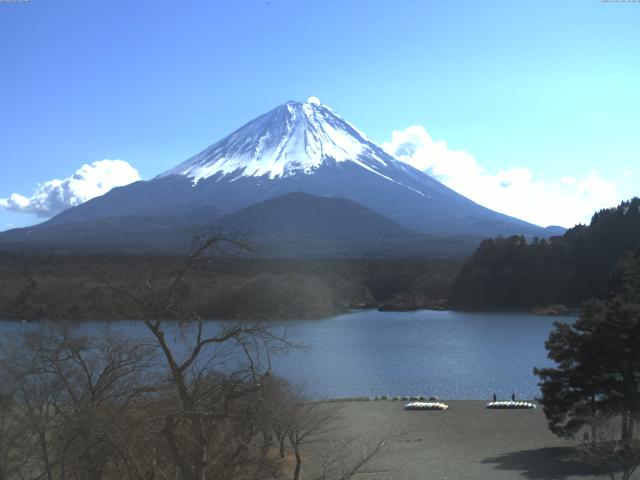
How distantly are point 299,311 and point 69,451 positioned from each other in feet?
118

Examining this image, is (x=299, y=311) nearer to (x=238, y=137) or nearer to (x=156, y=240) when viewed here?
(x=156, y=240)

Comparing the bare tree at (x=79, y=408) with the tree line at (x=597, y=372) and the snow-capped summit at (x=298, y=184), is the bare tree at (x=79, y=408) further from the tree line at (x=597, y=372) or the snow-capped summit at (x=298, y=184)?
the snow-capped summit at (x=298, y=184)

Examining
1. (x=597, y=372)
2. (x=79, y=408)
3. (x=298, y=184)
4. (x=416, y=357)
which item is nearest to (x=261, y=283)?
(x=416, y=357)

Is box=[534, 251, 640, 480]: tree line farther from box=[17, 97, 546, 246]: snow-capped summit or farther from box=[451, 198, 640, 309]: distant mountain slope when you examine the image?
box=[17, 97, 546, 246]: snow-capped summit

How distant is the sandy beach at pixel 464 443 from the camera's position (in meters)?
10.0

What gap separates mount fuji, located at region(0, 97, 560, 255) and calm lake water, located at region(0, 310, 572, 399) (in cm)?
4378

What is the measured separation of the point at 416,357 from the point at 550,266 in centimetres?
2571

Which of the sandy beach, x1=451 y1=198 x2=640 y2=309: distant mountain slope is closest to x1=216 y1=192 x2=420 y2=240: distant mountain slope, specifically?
x1=451 y1=198 x2=640 y2=309: distant mountain slope

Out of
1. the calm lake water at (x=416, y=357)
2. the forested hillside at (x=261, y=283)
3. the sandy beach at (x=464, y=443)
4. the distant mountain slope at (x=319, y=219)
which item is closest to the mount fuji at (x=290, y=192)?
the distant mountain slope at (x=319, y=219)

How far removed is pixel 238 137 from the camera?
108500 mm

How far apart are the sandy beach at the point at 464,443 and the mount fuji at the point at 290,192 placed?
61.8m

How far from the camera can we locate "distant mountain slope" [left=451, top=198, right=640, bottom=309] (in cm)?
4497

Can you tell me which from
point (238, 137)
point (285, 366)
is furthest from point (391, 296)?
point (238, 137)

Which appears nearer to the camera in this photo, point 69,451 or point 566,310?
point 69,451
